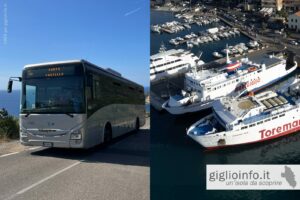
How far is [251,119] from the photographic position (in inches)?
120

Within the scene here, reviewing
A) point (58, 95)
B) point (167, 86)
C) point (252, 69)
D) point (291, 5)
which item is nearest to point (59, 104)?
point (58, 95)

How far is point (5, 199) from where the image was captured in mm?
3842

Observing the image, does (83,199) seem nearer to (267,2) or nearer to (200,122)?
(200,122)

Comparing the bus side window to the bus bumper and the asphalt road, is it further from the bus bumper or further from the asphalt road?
the asphalt road

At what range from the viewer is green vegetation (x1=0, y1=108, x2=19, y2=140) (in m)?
8.72

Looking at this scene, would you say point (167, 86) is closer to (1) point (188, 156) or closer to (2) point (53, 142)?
(1) point (188, 156)

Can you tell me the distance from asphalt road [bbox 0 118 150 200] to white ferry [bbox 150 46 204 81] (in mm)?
1372

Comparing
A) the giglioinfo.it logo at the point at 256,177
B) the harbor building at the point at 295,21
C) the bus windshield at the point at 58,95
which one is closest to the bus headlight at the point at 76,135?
the bus windshield at the point at 58,95

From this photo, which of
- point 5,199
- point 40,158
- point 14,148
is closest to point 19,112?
point 40,158

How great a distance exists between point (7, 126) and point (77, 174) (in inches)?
182

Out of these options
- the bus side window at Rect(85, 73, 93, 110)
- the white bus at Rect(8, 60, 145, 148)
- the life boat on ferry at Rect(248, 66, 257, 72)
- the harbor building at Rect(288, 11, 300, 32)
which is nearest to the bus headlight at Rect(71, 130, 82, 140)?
the white bus at Rect(8, 60, 145, 148)

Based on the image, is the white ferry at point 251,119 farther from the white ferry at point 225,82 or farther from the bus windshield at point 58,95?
the bus windshield at point 58,95

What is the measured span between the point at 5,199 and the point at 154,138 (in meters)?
1.69

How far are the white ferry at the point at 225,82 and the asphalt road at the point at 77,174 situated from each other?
1.24 m
